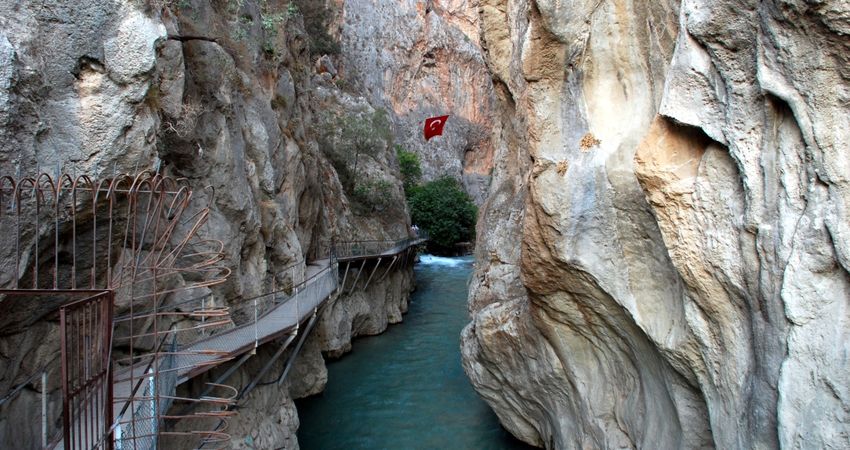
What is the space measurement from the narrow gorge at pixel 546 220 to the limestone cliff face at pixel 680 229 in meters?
0.03

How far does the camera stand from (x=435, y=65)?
62.9 metres

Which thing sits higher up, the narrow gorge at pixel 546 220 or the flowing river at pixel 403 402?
the narrow gorge at pixel 546 220

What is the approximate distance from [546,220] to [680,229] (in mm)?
2886

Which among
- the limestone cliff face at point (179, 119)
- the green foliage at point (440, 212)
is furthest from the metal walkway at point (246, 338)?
the green foliage at point (440, 212)

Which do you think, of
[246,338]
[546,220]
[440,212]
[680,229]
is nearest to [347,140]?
[440,212]

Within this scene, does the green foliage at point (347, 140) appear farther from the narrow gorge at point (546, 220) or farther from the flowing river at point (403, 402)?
the narrow gorge at point (546, 220)

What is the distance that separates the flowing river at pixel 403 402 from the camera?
15383 mm

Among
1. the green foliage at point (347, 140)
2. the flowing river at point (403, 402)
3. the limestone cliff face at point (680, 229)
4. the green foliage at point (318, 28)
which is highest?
the green foliage at point (318, 28)

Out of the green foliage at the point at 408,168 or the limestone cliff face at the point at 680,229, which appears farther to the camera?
the green foliage at the point at 408,168

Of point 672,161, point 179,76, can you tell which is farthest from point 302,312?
point 672,161

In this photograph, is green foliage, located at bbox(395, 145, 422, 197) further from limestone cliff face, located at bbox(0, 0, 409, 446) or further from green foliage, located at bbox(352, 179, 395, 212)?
limestone cliff face, located at bbox(0, 0, 409, 446)

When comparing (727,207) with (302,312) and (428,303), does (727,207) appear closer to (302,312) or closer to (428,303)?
(302,312)

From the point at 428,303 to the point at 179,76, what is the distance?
2197cm

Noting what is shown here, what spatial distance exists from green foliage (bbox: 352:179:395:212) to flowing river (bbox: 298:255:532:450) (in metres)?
7.43
